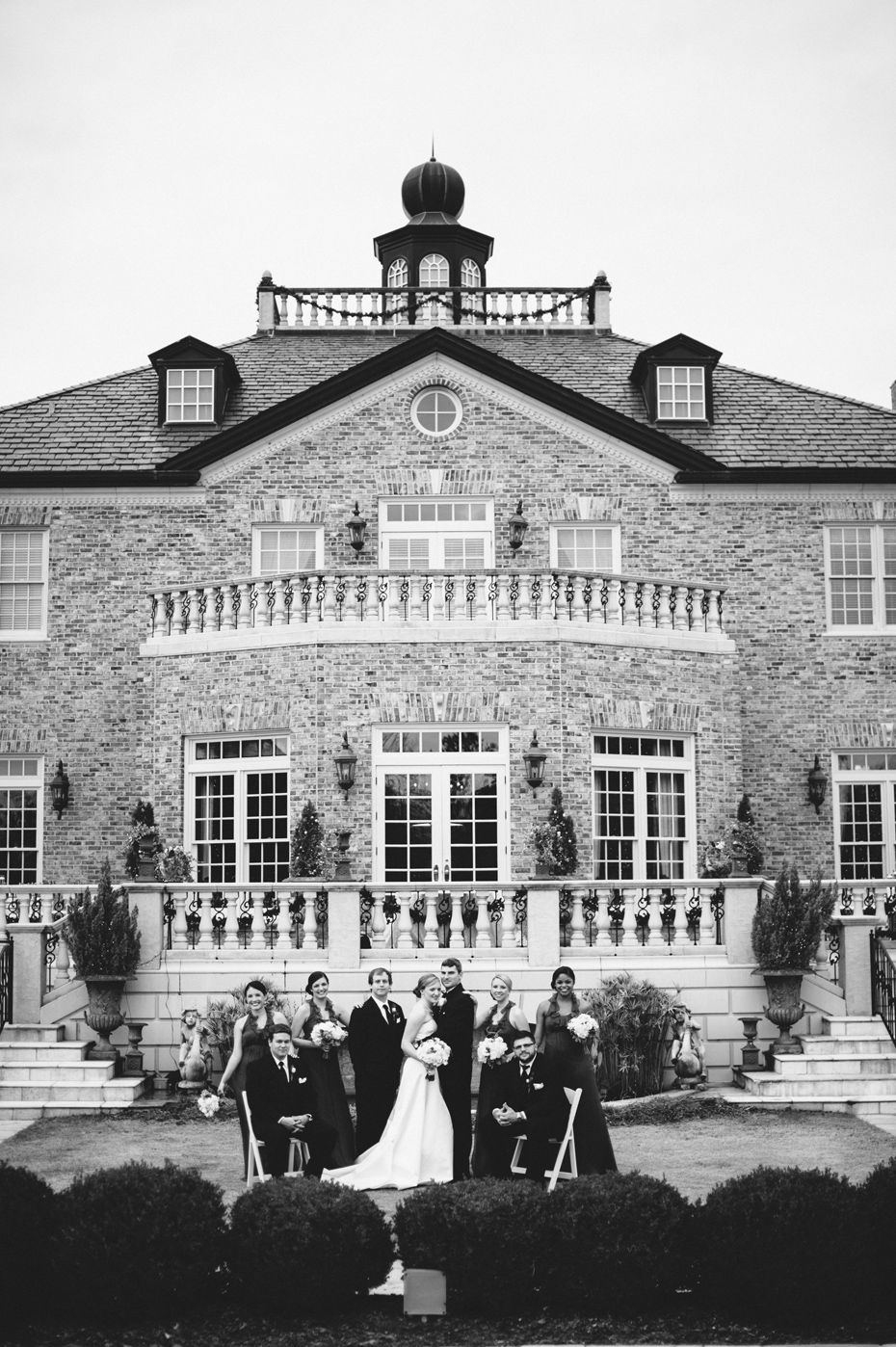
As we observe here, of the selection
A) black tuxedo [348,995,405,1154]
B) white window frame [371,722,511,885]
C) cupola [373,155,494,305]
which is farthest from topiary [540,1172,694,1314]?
cupola [373,155,494,305]

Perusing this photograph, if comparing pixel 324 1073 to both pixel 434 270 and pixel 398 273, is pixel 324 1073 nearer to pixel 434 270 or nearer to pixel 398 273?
pixel 434 270

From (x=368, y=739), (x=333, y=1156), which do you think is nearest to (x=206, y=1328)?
(x=333, y=1156)

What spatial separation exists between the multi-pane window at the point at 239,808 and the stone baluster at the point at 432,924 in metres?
3.46

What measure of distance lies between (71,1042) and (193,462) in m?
9.90

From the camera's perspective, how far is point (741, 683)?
2383cm

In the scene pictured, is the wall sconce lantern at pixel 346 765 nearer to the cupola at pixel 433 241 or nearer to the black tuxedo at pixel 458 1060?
the black tuxedo at pixel 458 1060

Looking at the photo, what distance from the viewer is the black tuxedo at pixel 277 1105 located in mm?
11320

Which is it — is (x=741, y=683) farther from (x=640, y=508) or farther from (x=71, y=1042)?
(x=71, y=1042)

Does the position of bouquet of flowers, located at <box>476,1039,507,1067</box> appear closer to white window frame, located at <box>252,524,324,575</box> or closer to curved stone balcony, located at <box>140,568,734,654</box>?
curved stone balcony, located at <box>140,568,734,654</box>

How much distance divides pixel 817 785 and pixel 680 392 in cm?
666

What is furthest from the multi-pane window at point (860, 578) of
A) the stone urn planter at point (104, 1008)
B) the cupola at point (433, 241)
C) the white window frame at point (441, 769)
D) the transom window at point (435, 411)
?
the stone urn planter at point (104, 1008)

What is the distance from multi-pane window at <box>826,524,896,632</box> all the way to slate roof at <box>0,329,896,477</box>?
1.08m

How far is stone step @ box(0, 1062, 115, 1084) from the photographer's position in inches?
644

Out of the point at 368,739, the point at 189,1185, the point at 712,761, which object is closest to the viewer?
the point at 189,1185
